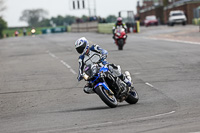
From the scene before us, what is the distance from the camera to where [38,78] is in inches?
682

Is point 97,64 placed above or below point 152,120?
above

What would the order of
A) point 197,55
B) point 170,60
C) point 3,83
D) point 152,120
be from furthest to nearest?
point 197,55, point 170,60, point 3,83, point 152,120

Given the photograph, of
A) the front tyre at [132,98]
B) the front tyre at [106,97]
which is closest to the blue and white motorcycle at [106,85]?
the front tyre at [106,97]

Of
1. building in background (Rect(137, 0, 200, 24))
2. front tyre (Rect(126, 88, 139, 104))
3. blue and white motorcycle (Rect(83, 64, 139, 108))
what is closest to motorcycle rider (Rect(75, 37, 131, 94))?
blue and white motorcycle (Rect(83, 64, 139, 108))

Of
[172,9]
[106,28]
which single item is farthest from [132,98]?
[172,9]

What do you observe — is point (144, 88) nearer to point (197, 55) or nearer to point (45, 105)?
point (45, 105)

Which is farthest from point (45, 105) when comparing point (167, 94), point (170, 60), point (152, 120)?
point (170, 60)

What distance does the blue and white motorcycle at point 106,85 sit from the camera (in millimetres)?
9547

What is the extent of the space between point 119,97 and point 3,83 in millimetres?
7523

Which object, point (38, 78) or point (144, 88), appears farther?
point (38, 78)

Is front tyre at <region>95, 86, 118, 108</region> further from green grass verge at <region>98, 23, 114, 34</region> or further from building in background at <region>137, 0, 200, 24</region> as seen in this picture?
building in background at <region>137, 0, 200, 24</region>

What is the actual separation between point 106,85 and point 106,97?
0.79 feet

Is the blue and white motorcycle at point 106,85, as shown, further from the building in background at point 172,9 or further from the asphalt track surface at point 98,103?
the building in background at point 172,9

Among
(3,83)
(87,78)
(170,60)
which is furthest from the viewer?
(170,60)
